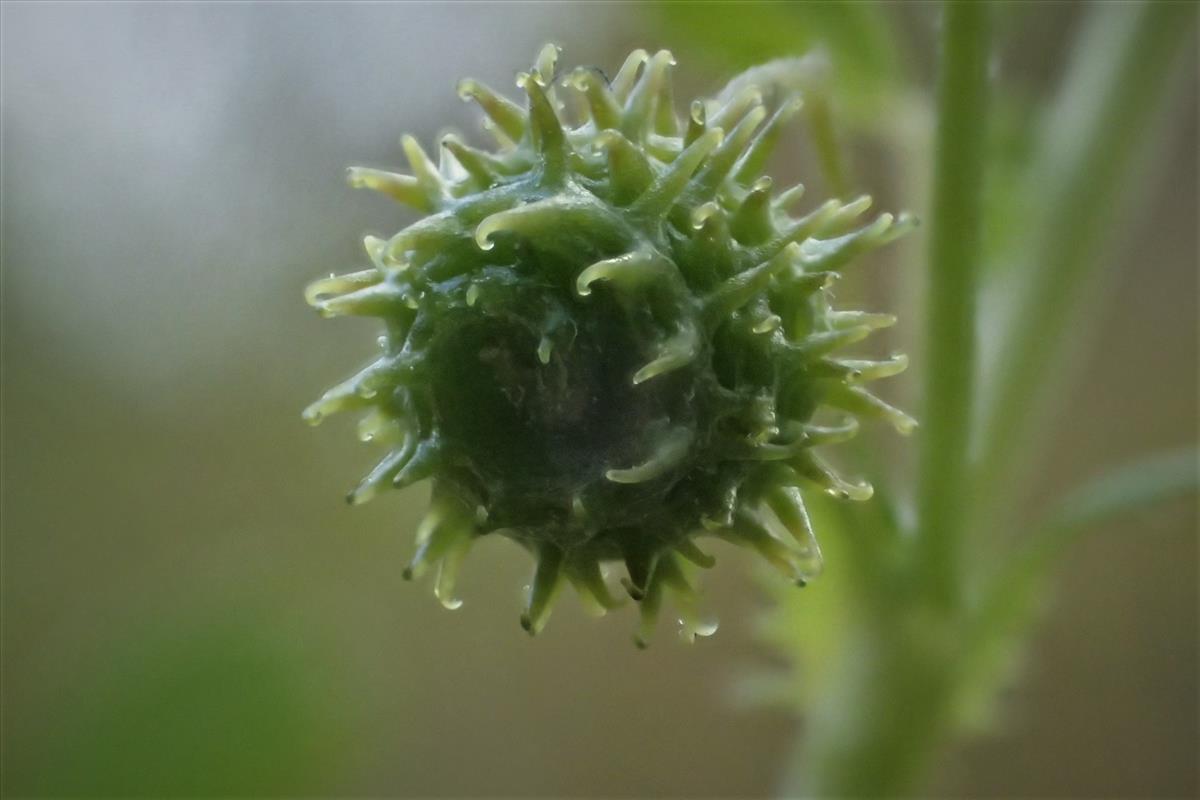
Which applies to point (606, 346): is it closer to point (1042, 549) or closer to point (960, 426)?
point (960, 426)

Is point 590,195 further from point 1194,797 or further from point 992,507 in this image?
point 1194,797

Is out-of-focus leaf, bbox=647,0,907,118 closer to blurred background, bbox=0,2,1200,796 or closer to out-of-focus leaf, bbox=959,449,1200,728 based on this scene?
out-of-focus leaf, bbox=959,449,1200,728

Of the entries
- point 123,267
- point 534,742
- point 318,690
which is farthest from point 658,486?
point 123,267

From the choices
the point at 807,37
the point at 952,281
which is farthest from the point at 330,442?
the point at 952,281

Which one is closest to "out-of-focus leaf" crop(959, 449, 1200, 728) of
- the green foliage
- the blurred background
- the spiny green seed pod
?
the green foliage

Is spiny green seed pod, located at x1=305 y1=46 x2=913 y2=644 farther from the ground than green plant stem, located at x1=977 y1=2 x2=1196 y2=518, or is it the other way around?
spiny green seed pod, located at x1=305 y1=46 x2=913 y2=644

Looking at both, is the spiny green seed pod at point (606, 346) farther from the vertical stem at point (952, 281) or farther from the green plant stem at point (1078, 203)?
the green plant stem at point (1078, 203)
